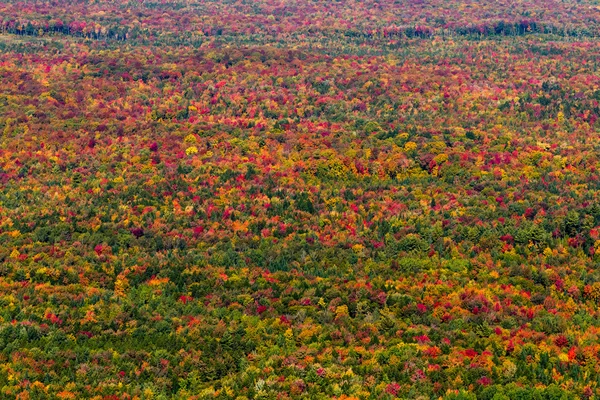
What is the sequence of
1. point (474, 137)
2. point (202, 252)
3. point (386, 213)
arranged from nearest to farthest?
point (202, 252)
point (386, 213)
point (474, 137)

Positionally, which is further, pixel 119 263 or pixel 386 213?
pixel 386 213

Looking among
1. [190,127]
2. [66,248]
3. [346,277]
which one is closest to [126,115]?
[190,127]

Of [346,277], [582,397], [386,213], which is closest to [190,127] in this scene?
[386,213]

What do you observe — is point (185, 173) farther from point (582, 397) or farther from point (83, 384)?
point (582, 397)

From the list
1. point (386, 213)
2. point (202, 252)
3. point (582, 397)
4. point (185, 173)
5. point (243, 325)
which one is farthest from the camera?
point (185, 173)

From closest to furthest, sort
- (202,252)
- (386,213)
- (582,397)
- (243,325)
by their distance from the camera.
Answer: (582,397), (243,325), (202,252), (386,213)

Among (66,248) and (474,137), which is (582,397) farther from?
(474,137)
